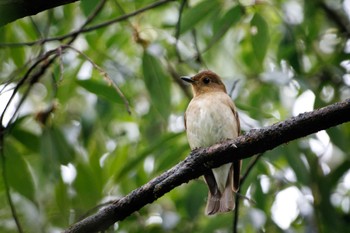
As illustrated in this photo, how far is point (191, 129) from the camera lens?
→ 5.50 metres

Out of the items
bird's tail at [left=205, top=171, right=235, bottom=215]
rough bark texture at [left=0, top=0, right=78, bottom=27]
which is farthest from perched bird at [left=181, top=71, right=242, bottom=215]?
rough bark texture at [left=0, top=0, right=78, bottom=27]

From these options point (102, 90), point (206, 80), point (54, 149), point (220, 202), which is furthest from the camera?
point (206, 80)

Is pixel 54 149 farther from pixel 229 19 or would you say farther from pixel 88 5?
pixel 229 19

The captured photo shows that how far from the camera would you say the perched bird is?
5.34 meters

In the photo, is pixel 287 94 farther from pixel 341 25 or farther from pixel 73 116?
pixel 73 116

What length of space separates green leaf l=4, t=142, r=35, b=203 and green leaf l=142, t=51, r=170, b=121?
1.13 metres

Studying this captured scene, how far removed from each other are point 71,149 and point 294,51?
217 centimetres

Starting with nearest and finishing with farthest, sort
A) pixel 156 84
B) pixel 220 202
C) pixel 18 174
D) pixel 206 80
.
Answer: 1. pixel 18 174
2. pixel 220 202
3. pixel 156 84
4. pixel 206 80

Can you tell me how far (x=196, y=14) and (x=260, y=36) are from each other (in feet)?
1.85

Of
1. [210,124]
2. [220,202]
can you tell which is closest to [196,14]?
[210,124]

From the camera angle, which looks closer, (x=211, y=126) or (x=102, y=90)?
(x=102, y=90)

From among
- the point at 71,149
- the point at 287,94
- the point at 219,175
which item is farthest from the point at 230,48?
the point at 71,149

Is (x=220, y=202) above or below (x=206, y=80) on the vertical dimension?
below

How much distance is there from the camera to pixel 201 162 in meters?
3.70
